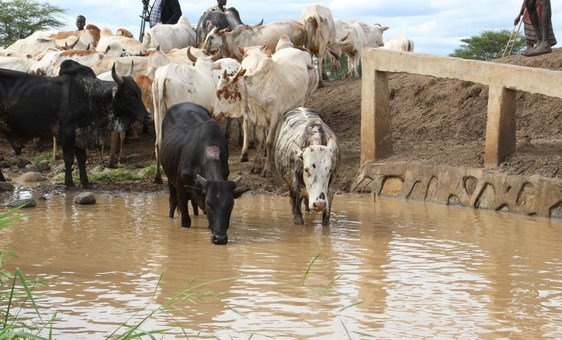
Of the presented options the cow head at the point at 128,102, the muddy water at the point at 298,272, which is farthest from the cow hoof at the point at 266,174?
the muddy water at the point at 298,272

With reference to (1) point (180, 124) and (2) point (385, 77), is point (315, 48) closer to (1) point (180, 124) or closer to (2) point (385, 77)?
(2) point (385, 77)

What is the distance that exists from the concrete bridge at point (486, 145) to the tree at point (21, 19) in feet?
64.4

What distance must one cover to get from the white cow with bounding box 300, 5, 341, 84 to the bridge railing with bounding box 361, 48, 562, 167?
23.4 feet

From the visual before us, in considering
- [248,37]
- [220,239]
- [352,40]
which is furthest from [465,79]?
[352,40]

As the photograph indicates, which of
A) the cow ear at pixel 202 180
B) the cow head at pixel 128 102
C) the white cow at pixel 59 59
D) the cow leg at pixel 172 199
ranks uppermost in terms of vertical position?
the white cow at pixel 59 59

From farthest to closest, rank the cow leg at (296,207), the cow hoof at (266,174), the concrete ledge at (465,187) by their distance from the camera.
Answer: the cow hoof at (266,174) → the concrete ledge at (465,187) → the cow leg at (296,207)

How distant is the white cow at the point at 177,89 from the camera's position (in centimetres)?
1475

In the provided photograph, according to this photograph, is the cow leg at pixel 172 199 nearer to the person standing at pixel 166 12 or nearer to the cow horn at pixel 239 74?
the cow horn at pixel 239 74

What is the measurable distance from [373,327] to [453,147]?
752 centimetres

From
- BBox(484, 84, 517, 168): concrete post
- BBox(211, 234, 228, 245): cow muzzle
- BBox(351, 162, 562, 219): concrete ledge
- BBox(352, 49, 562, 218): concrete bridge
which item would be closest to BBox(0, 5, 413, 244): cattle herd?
BBox(211, 234, 228, 245): cow muzzle

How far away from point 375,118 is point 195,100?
8.52 feet

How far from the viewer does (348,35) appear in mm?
Result: 25828

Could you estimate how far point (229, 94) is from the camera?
14.7 meters

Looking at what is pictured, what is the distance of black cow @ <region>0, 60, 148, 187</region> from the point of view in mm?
14102
